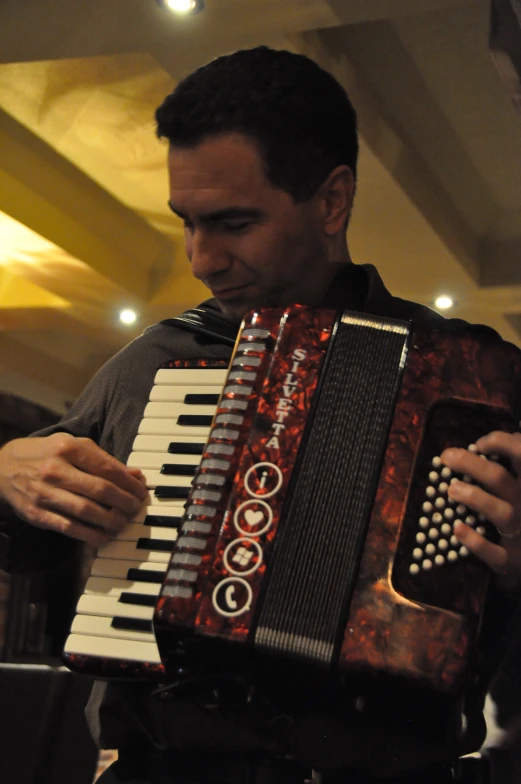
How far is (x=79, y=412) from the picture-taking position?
1343 mm

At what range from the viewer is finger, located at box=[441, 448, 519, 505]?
0.88m

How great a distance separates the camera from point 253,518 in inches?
37.1

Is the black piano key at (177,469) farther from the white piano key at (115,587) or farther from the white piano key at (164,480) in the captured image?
the white piano key at (115,587)

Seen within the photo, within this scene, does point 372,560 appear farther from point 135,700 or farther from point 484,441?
Answer: point 135,700

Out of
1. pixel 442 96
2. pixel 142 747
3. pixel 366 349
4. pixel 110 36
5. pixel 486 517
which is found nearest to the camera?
pixel 486 517

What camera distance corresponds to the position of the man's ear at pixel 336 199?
4.27ft

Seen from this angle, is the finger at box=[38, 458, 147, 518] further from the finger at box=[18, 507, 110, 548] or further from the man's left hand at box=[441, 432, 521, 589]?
the man's left hand at box=[441, 432, 521, 589]

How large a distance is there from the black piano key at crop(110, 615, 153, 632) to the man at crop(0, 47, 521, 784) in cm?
9

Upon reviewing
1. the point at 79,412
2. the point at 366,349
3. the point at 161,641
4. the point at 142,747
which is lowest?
the point at 142,747

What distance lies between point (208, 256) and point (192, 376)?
187mm

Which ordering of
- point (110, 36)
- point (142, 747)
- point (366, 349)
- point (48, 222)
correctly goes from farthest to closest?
point (48, 222) < point (110, 36) < point (142, 747) < point (366, 349)

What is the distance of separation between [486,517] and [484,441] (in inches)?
3.2

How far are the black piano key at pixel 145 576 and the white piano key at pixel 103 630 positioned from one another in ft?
0.19

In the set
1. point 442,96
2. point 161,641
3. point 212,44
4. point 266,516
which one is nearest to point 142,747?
point 161,641
